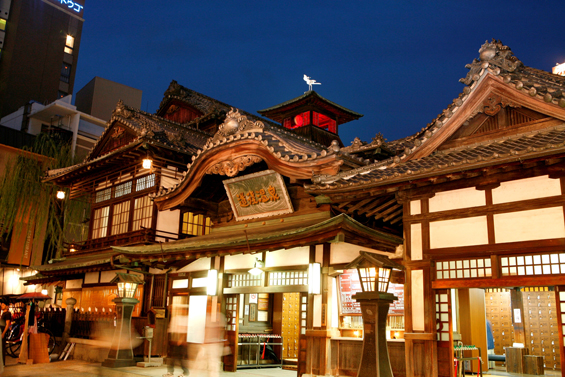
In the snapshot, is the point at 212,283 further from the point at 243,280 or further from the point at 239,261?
the point at 239,261

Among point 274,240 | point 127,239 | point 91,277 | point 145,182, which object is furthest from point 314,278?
point 91,277

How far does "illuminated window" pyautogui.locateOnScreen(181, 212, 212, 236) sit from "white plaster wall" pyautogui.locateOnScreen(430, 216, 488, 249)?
12406mm

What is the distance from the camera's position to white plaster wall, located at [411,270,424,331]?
10078 mm

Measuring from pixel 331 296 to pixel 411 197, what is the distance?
374cm

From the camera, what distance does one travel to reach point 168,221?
20234mm

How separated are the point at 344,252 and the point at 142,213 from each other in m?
11.0

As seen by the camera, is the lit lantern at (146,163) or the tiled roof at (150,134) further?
the tiled roof at (150,134)

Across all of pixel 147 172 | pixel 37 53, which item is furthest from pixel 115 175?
pixel 37 53

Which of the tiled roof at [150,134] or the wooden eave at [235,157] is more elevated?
the tiled roof at [150,134]

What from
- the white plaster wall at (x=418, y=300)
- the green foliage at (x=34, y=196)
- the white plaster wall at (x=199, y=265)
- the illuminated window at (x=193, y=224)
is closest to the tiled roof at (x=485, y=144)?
the white plaster wall at (x=418, y=300)

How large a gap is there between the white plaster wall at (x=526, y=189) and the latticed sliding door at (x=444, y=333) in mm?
2314

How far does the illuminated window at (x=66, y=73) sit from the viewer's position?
186 ft

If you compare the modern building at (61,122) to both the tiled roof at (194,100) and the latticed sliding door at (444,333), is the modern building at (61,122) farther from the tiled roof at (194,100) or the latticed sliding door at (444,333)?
the latticed sliding door at (444,333)

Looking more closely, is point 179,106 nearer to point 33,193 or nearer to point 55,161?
point 55,161
